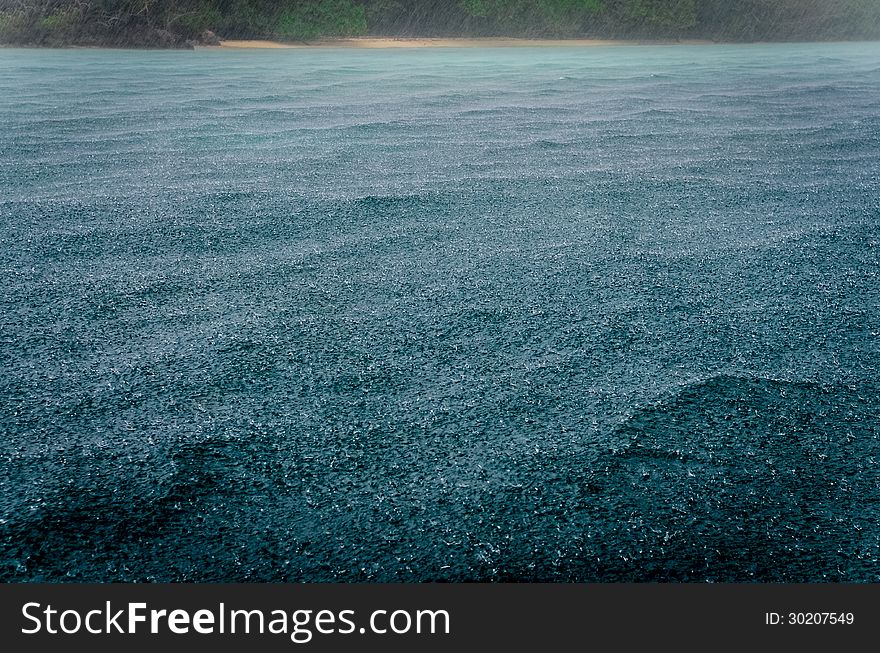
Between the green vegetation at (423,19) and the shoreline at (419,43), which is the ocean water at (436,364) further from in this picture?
the shoreline at (419,43)

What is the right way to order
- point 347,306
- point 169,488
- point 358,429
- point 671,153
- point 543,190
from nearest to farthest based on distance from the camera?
point 169,488 → point 358,429 → point 347,306 → point 543,190 → point 671,153

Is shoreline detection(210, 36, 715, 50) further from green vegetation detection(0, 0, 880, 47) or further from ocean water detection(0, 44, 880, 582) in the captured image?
ocean water detection(0, 44, 880, 582)

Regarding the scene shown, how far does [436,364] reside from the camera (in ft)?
4.21

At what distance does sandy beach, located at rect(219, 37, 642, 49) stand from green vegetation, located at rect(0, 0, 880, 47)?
0.22 meters

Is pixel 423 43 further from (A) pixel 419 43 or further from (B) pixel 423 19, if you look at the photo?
(B) pixel 423 19

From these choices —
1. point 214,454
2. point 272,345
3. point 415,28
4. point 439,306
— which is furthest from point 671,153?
point 415,28

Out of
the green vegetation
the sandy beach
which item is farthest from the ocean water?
the sandy beach

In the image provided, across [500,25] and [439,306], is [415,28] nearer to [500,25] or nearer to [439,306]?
[500,25]

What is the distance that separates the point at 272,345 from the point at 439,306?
35 cm

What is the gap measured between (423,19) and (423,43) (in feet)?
3.17

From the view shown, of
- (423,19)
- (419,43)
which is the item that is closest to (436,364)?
(419,43)

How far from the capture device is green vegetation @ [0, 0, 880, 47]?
8250 millimetres

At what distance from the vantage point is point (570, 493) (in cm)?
96

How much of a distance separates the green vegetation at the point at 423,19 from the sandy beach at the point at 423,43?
0.72 ft
